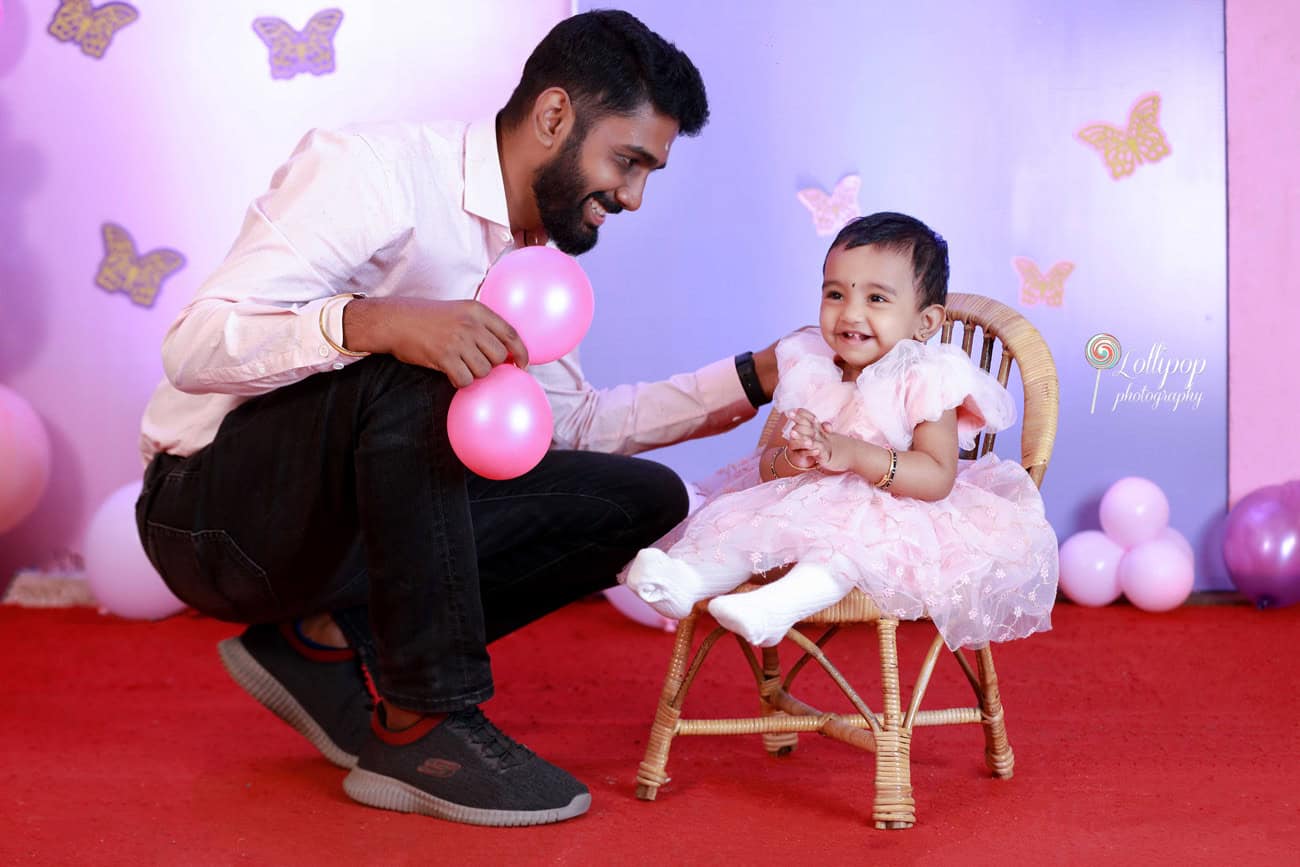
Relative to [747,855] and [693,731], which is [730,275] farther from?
[747,855]

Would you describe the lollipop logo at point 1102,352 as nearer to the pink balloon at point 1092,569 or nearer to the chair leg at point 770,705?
the pink balloon at point 1092,569

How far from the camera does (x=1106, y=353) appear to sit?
11.7ft

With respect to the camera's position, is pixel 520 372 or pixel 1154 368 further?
pixel 1154 368

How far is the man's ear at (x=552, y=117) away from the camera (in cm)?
197

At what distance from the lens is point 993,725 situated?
1.85 metres

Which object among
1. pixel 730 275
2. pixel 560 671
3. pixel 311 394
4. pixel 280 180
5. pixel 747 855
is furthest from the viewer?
pixel 730 275

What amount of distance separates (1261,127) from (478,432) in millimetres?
2784

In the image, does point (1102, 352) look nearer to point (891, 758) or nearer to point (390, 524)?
point (891, 758)

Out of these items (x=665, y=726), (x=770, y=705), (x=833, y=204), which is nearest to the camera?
(x=665, y=726)

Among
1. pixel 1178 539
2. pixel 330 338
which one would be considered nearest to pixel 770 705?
pixel 330 338

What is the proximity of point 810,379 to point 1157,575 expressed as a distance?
1.71 m

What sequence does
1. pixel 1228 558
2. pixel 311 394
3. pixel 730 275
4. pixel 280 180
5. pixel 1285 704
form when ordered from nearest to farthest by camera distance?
1. pixel 311 394
2. pixel 280 180
3. pixel 1285 704
4. pixel 1228 558
5. pixel 730 275

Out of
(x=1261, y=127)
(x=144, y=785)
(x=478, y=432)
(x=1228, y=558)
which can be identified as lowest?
(x=1228, y=558)

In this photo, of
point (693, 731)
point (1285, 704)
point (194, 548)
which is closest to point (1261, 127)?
point (1285, 704)
